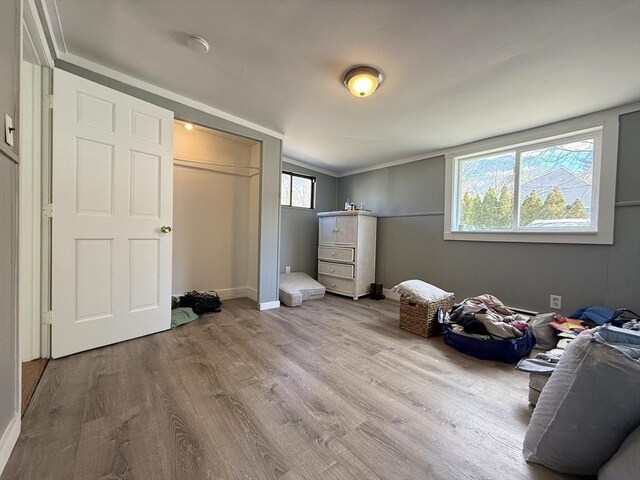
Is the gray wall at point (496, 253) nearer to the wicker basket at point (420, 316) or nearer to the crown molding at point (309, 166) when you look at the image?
the crown molding at point (309, 166)

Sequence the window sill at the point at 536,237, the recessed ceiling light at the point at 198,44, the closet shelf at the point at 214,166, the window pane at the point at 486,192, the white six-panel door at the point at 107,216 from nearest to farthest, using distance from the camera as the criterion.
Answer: the recessed ceiling light at the point at 198,44 → the white six-panel door at the point at 107,216 → the window sill at the point at 536,237 → the window pane at the point at 486,192 → the closet shelf at the point at 214,166

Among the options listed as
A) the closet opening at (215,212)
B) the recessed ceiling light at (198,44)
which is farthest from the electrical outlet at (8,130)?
the closet opening at (215,212)

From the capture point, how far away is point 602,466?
93 cm

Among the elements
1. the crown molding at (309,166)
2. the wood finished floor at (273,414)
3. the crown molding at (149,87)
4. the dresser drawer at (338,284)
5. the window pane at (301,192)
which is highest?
the crown molding at (149,87)

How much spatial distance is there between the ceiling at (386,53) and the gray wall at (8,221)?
2.22 feet

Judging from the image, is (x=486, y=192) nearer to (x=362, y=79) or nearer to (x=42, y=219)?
(x=362, y=79)

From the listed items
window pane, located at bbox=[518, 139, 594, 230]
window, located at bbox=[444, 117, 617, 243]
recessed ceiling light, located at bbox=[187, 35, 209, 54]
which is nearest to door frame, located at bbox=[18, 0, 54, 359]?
recessed ceiling light, located at bbox=[187, 35, 209, 54]

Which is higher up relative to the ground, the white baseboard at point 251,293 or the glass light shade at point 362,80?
the glass light shade at point 362,80

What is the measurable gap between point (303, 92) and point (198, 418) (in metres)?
2.44

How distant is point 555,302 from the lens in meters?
2.63

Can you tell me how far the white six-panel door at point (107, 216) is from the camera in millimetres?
1771

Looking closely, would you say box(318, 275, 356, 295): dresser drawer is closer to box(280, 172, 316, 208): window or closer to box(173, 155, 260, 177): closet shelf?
box(280, 172, 316, 208): window

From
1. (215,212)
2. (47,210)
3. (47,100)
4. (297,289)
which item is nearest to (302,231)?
(297,289)

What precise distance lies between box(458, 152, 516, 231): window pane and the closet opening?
265 centimetres
